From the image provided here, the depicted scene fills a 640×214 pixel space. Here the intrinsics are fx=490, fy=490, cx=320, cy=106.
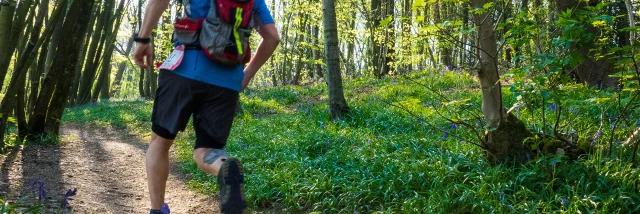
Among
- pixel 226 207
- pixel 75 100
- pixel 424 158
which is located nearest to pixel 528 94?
pixel 424 158

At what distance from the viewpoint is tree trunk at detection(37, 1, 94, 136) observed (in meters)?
6.15

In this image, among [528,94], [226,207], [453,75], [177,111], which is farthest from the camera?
[453,75]

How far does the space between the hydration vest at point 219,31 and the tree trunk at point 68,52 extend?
4427mm

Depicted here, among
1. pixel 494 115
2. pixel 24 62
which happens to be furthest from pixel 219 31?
pixel 24 62

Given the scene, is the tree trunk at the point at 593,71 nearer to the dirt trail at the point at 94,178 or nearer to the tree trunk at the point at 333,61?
the tree trunk at the point at 333,61

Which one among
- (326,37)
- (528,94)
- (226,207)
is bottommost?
(226,207)

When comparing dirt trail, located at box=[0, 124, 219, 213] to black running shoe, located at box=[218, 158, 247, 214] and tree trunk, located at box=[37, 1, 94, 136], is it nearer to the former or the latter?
tree trunk, located at box=[37, 1, 94, 136]

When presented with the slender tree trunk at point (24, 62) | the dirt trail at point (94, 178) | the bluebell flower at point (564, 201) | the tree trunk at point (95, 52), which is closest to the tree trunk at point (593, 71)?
the bluebell flower at point (564, 201)

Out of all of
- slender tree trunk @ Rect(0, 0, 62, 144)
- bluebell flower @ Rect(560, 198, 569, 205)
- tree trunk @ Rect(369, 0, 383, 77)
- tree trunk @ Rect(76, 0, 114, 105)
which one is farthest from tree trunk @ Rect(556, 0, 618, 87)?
tree trunk @ Rect(76, 0, 114, 105)

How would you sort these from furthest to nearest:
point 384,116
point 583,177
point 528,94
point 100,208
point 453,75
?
point 453,75 < point 384,116 < point 100,208 < point 583,177 < point 528,94

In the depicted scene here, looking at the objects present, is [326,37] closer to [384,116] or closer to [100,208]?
[384,116]

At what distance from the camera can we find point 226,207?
2078 mm

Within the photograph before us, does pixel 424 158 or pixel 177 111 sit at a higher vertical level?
pixel 177 111

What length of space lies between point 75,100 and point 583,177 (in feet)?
60.1
